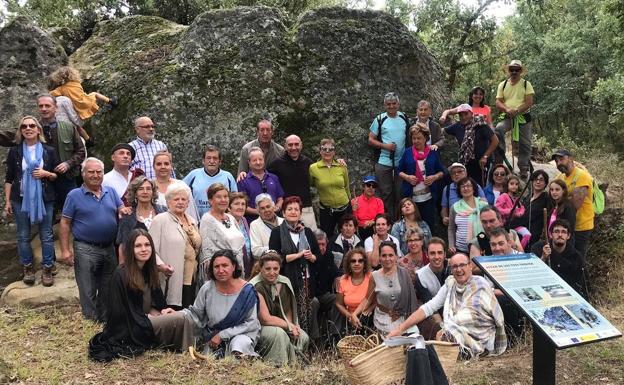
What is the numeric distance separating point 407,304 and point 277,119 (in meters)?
4.27

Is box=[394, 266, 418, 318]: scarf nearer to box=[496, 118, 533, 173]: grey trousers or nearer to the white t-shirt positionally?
the white t-shirt

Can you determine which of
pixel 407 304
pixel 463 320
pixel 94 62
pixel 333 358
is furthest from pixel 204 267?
pixel 94 62

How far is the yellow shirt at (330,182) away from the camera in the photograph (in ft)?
24.5

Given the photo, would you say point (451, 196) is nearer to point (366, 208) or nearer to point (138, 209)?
point (366, 208)

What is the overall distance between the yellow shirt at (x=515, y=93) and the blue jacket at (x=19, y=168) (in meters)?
7.27

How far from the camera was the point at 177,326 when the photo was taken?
18.3 feet

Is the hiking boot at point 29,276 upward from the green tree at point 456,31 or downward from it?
downward

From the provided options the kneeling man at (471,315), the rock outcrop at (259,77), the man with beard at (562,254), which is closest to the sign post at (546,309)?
the kneeling man at (471,315)

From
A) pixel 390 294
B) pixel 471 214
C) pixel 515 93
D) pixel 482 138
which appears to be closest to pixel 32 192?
pixel 390 294

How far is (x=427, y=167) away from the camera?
780 centimetres

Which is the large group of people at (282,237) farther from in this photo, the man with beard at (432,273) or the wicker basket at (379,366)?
the wicker basket at (379,366)

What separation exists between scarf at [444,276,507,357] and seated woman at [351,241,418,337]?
0.63 meters

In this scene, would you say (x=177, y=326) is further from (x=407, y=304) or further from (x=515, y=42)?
(x=515, y=42)

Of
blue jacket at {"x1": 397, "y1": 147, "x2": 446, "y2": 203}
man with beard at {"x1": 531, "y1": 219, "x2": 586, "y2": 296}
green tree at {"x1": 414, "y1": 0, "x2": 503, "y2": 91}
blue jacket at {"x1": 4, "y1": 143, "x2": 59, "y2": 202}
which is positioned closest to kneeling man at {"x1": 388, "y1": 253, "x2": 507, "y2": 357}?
man with beard at {"x1": 531, "y1": 219, "x2": 586, "y2": 296}
